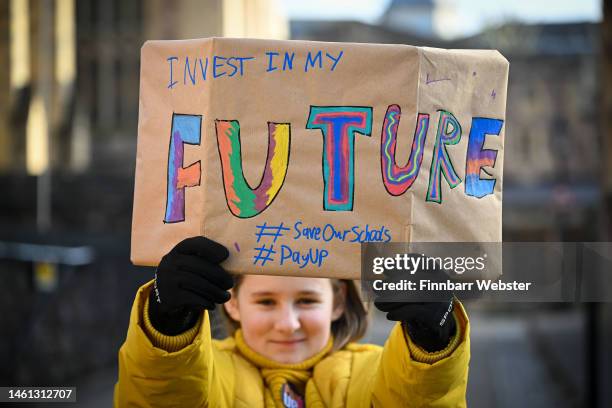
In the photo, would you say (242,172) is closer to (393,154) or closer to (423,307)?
(393,154)

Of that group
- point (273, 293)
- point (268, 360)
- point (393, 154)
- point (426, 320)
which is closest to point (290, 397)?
point (268, 360)

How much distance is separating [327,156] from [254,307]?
73 centimetres

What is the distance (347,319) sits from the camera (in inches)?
142

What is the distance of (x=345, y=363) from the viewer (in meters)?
3.39

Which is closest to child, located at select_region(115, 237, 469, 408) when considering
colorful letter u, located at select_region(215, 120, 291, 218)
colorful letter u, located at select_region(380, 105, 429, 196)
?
colorful letter u, located at select_region(215, 120, 291, 218)

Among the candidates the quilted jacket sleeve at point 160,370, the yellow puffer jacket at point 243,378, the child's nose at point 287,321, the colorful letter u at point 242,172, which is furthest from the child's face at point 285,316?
the colorful letter u at point 242,172

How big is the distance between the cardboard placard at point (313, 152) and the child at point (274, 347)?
18 centimetres

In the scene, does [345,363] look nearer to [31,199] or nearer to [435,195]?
[435,195]

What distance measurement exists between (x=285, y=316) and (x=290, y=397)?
293 millimetres

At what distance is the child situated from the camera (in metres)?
2.78

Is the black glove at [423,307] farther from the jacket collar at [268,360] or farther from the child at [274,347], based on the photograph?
the jacket collar at [268,360]

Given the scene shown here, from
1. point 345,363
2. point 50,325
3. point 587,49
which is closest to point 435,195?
point 345,363

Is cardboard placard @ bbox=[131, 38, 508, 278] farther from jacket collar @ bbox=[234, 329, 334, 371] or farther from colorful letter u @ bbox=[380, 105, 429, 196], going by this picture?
jacket collar @ bbox=[234, 329, 334, 371]

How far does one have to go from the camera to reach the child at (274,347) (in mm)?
2779
